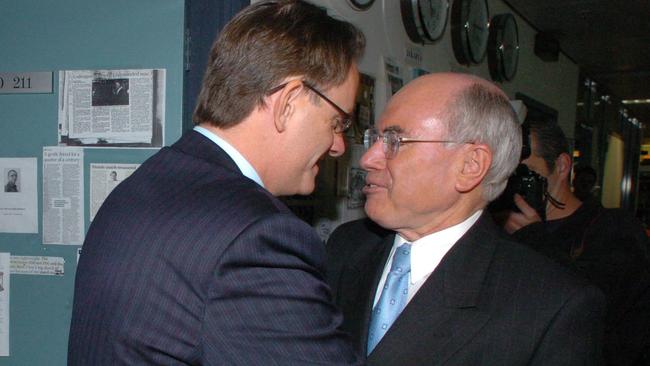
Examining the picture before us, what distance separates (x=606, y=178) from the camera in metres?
9.49

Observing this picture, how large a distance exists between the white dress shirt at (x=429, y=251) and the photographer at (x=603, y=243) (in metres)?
0.62

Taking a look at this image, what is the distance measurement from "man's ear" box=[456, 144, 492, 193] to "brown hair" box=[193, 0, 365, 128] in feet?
1.43

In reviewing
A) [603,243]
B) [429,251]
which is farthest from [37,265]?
[603,243]

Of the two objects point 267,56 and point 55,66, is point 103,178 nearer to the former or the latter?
point 55,66

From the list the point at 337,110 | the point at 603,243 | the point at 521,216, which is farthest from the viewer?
the point at 603,243

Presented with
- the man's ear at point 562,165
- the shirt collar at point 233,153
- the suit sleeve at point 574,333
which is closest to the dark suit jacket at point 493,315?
the suit sleeve at point 574,333

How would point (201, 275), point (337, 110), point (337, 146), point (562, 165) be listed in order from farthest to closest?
point (562, 165) → point (337, 146) → point (337, 110) → point (201, 275)

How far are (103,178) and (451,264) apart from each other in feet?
3.81

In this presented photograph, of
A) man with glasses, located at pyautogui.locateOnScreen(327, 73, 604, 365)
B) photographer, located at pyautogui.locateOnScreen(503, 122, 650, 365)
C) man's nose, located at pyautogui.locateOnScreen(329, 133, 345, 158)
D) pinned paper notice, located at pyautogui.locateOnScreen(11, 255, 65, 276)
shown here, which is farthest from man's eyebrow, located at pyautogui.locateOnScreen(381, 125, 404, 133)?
pinned paper notice, located at pyautogui.locateOnScreen(11, 255, 65, 276)

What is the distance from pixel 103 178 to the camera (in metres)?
1.86

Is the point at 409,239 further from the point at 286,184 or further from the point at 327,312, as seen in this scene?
the point at 327,312

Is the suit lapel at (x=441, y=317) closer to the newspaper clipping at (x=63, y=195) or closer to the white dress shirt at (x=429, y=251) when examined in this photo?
the white dress shirt at (x=429, y=251)

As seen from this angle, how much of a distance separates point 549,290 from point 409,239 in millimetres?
382

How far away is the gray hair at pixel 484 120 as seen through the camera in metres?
1.44
